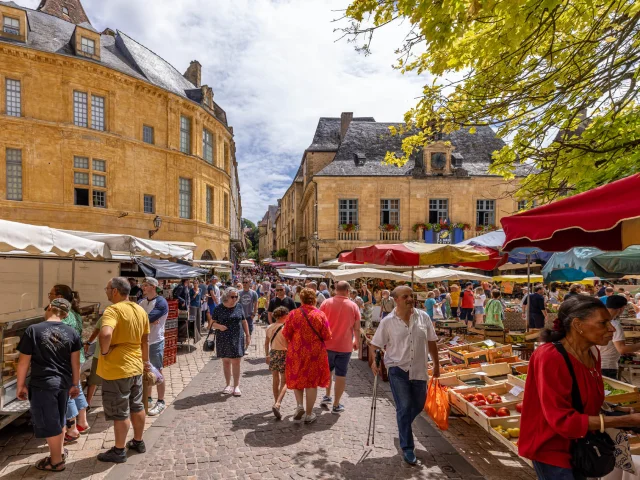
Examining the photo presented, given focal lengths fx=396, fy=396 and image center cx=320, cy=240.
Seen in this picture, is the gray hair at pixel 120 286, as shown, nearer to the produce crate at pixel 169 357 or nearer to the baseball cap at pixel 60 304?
the baseball cap at pixel 60 304

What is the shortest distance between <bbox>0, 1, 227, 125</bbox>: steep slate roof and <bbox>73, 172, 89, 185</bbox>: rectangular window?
18.5 ft

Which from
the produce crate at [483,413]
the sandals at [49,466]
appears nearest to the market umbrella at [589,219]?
the produce crate at [483,413]

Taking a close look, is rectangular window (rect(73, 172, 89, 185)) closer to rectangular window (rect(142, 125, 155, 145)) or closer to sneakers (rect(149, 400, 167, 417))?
rectangular window (rect(142, 125, 155, 145))

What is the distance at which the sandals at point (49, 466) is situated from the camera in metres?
3.86

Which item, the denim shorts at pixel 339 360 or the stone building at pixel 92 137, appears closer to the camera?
the denim shorts at pixel 339 360

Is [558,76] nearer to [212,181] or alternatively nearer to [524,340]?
[524,340]

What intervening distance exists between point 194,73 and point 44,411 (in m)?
31.7

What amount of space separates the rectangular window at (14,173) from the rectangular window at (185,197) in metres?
7.68

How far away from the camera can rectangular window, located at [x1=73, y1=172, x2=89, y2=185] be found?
19.9 m

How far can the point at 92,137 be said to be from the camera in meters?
20.0

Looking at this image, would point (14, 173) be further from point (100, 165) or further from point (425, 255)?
point (425, 255)

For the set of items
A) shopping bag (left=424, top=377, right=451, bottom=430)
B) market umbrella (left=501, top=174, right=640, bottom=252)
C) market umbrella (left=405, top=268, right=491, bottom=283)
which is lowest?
shopping bag (left=424, top=377, right=451, bottom=430)

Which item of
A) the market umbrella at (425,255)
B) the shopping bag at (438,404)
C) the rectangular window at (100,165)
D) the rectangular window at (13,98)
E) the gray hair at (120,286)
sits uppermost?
the rectangular window at (13,98)

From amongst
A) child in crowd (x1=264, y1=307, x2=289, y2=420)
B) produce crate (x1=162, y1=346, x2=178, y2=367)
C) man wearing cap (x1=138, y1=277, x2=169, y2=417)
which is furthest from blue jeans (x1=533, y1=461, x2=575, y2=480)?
produce crate (x1=162, y1=346, x2=178, y2=367)
